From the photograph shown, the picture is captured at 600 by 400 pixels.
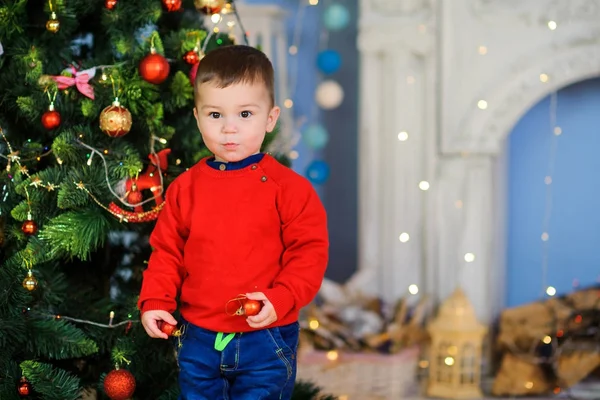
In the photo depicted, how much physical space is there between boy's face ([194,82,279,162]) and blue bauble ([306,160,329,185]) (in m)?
1.65

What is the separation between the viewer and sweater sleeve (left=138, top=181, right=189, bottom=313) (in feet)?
5.23

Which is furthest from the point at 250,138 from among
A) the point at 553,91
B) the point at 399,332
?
the point at 553,91

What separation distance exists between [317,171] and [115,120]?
4.82ft

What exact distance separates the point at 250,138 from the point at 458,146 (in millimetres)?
1827

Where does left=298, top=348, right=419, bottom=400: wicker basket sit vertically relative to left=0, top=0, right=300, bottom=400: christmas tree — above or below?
below

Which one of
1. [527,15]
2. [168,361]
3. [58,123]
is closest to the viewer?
[58,123]

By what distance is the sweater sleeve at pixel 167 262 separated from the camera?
1.59 m

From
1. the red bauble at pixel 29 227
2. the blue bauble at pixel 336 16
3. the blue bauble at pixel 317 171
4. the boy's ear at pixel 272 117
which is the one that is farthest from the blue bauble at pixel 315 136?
the boy's ear at pixel 272 117

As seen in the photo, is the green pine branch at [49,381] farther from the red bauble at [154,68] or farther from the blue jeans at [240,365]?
the red bauble at [154,68]

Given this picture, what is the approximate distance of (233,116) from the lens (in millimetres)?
1541

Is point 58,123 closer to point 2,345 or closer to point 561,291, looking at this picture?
point 2,345

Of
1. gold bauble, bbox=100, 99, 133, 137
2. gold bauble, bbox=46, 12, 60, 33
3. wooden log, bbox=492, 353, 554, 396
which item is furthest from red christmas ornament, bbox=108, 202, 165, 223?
wooden log, bbox=492, 353, 554, 396

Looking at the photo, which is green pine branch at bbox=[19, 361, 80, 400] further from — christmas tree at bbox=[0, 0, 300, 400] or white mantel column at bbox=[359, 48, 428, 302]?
white mantel column at bbox=[359, 48, 428, 302]

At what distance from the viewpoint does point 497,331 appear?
337 cm
